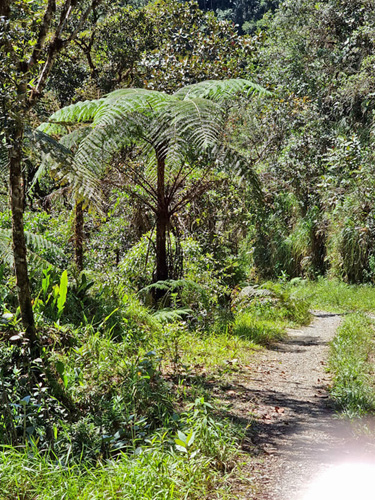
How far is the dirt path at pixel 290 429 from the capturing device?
327 cm

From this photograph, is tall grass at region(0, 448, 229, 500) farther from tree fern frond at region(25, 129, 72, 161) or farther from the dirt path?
tree fern frond at region(25, 129, 72, 161)

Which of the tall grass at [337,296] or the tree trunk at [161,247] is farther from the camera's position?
the tall grass at [337,296]

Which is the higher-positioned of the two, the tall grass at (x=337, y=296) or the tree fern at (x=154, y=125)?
the tree fern at (x=154, y=125)

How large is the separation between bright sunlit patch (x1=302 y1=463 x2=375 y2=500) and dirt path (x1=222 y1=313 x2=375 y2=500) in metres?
0.05

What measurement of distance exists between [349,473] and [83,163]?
3940 mm

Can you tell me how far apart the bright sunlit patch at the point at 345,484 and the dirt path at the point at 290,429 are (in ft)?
0.18

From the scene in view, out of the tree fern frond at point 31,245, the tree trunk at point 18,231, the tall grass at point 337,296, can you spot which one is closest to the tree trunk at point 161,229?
the tree fern frond at point 31,245

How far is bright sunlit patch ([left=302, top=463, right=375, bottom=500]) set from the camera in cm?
304

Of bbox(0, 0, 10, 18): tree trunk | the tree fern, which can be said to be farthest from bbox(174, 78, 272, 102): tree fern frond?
bbox(0, 0, 10, 18): tree trunk

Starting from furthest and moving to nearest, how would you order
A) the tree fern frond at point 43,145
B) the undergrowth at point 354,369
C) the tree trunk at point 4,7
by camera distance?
1. the undergrowth at point 354,369
2. the tree fern frond at point 43,145
3. the tree trunk at point 4,7

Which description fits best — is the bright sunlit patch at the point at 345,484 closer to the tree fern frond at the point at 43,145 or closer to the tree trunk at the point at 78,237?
the tree fern frond at the point at 43,145

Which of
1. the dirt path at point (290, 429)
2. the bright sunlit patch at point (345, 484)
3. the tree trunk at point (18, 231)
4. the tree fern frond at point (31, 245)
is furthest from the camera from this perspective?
the tree fern frond at point (31, 245)

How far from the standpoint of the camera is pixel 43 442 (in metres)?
3.36

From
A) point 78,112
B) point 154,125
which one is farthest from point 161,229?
point 78,112
